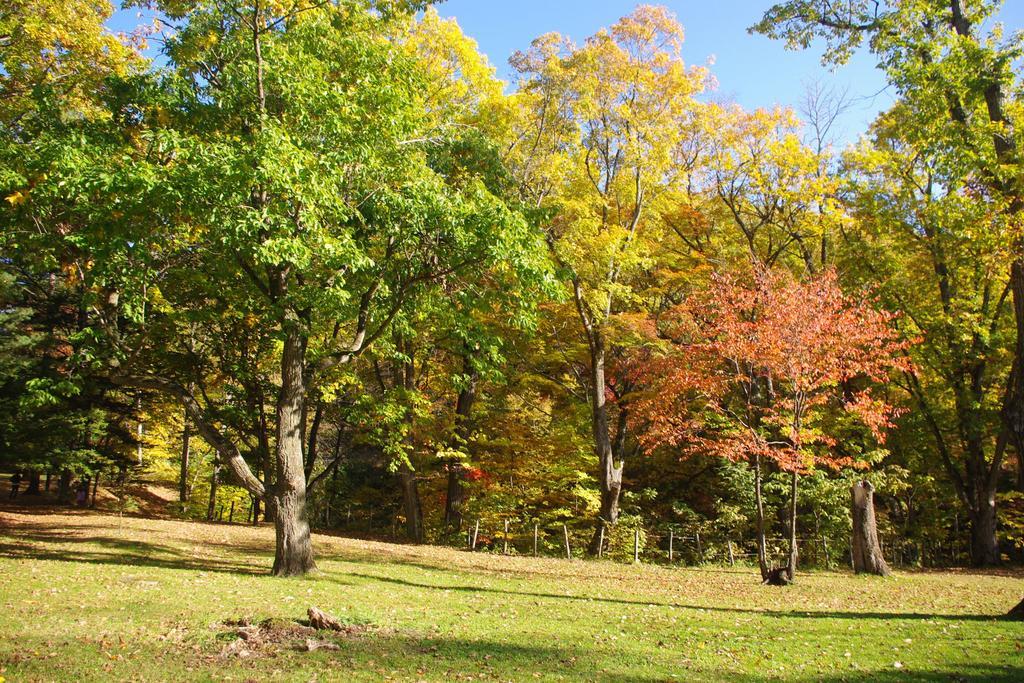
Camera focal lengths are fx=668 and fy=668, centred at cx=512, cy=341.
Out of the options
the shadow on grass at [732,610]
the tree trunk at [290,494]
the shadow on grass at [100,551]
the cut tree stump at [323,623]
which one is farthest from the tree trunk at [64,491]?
the cut tree stump at [323,623]

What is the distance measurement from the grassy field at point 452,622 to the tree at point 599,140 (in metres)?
8.00

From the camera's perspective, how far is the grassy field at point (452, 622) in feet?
21.1

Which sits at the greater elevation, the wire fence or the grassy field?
the grassy field

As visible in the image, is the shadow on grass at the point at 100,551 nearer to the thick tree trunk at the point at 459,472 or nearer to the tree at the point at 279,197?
the tree at the point at 279,197

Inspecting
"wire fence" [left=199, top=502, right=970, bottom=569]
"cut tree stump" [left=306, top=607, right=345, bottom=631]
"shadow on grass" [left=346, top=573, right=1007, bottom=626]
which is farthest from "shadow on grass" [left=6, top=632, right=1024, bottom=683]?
"wire fence" [left=199, top=502, right=970, bottom=569]

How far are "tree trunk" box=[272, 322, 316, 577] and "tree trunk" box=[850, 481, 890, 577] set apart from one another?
12758 millimetres

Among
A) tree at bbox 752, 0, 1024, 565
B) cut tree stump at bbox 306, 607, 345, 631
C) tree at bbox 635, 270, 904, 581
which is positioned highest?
tree at bbox 752, 0, 1024, 565

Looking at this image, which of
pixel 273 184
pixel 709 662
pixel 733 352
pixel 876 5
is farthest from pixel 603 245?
pixel 709 662

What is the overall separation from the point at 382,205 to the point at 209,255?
11.0 ft

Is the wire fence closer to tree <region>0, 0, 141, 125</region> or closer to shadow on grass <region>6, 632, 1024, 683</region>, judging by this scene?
shadow on grass <region>6, 632, 1024, 683</region>

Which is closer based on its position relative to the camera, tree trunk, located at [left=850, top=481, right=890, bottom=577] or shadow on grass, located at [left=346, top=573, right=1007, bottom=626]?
shadow on grass, located at [left=346, top=573, right=1007, bottom=626]

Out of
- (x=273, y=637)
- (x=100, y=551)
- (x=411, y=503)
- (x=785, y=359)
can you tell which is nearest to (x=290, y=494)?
(x=100, y=551)

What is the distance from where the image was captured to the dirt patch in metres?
6.59

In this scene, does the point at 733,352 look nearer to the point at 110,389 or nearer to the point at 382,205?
the point at 382,205
